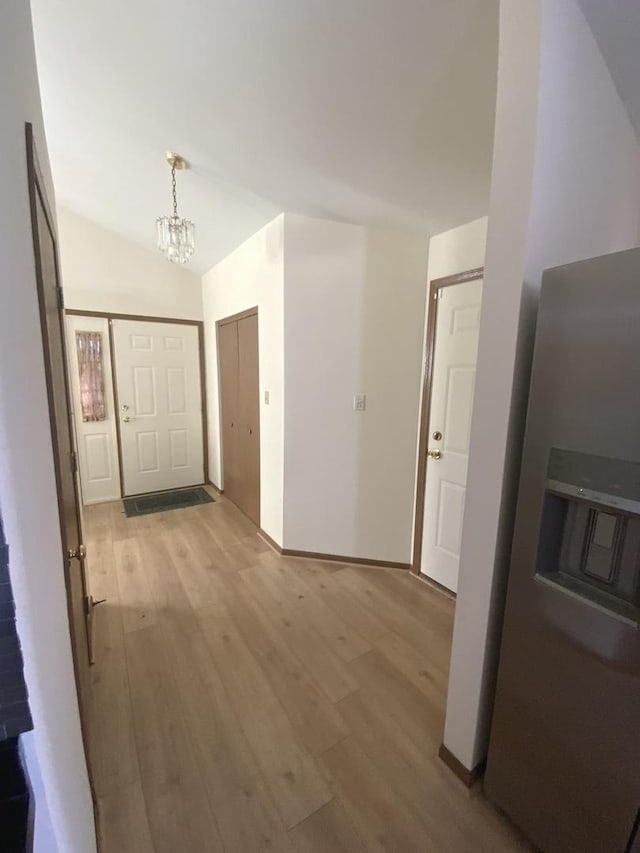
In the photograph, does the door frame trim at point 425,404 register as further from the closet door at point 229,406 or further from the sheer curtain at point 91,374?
the sheer curtain at point 91,374

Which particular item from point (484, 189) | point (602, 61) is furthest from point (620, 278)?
point (484, 189)

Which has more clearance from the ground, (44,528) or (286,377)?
(286,377)

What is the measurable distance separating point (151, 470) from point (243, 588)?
220 centimetres

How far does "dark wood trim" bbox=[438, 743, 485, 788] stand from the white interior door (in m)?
3.64

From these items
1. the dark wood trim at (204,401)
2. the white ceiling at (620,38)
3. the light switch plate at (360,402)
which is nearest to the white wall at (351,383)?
the light switch plate at (360,402)

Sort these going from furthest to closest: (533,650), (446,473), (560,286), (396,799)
A: (446,473)
(396,799)
(533,650)
(560,286)

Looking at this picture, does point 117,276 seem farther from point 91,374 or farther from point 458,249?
point 458,249

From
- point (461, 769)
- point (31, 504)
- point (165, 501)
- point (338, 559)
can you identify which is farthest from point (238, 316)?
point (461, 769)

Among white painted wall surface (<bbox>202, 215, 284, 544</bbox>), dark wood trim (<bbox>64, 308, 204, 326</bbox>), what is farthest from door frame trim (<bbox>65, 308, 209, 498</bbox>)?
white painted wall surface (<bbox>202, 215, 284, 544</bbox>)

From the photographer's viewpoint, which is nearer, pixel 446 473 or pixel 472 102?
pixel 472 102

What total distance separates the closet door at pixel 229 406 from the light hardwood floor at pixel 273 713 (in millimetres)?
1159

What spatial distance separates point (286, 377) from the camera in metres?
2.47

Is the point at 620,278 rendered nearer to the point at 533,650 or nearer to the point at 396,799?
the point at 533,650

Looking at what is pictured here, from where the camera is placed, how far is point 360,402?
2443mm
